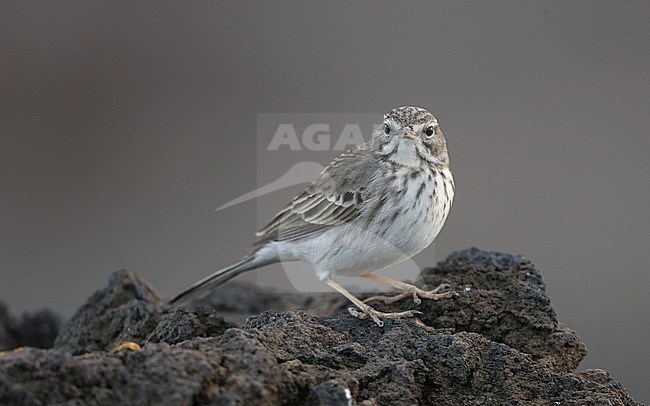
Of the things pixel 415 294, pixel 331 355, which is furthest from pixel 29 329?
pixel 331 355

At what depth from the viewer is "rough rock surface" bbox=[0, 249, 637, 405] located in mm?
4016

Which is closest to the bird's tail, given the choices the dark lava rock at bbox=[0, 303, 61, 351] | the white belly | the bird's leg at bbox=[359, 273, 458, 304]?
the white belly

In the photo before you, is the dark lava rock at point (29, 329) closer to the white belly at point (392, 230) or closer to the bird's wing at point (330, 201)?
the bird's wing at point (330, 201)

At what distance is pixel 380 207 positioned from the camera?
6715 mm

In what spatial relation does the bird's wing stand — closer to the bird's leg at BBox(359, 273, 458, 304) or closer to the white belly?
the white belly

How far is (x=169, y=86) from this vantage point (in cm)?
1426

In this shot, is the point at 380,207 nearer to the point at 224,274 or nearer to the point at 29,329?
the point at 224,274

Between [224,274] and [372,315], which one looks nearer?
[372,315]

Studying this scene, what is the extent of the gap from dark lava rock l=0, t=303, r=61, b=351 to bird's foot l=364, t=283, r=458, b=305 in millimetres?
3111

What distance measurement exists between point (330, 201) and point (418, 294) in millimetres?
1111

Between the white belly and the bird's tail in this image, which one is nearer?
the white belly

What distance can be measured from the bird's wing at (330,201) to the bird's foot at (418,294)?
66 centimetres

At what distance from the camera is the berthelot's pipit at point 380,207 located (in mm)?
6625

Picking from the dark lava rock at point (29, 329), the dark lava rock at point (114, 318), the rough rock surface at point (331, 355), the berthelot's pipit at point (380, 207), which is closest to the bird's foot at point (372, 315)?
the rough rock surface at point (331, 355)
